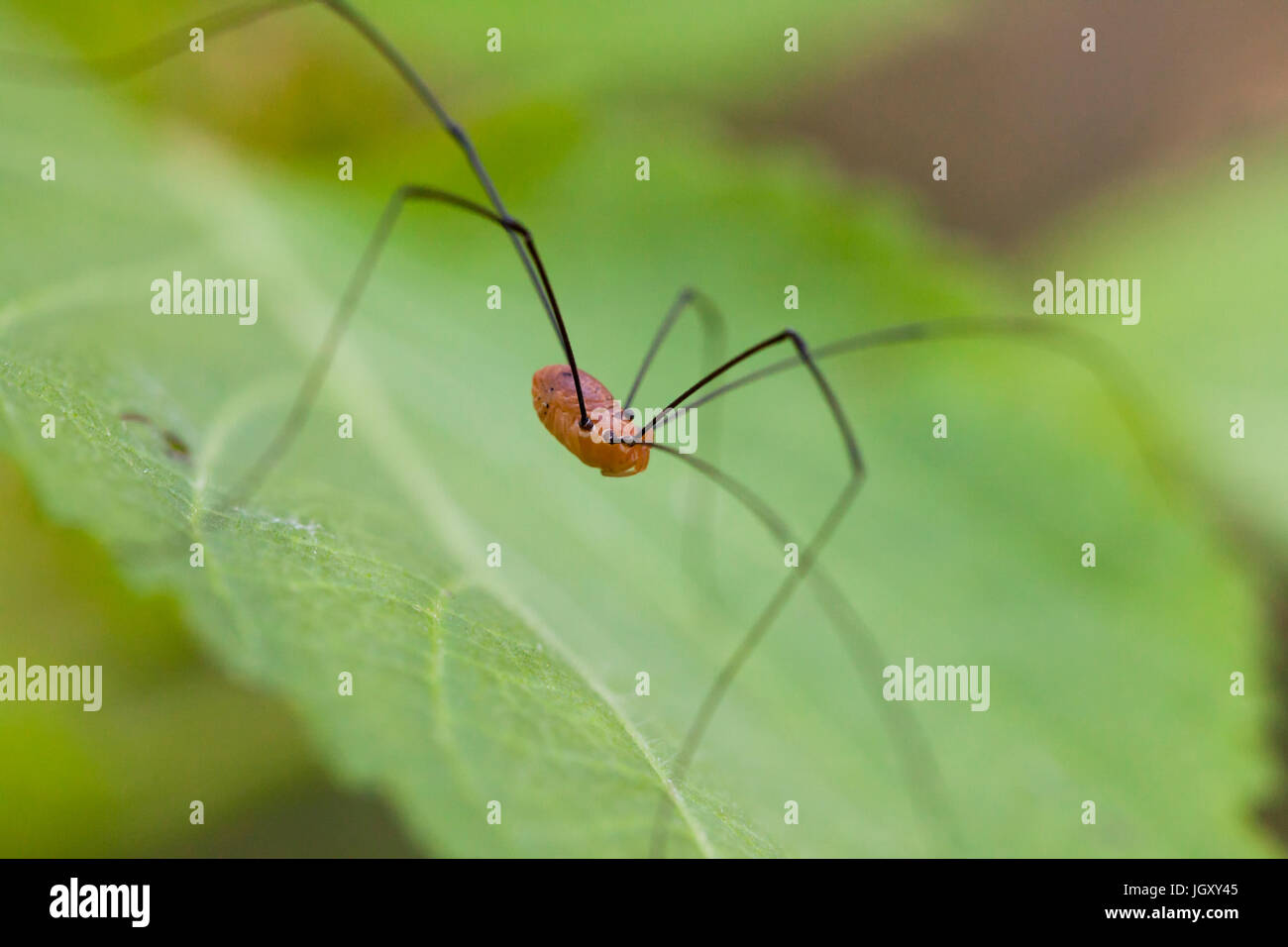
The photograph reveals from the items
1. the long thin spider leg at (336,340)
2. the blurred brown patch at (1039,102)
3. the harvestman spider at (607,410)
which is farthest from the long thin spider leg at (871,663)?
the blurred brown patch at (1039,102)

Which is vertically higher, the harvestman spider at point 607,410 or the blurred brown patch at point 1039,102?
the blurred brown patch at point 1039,102

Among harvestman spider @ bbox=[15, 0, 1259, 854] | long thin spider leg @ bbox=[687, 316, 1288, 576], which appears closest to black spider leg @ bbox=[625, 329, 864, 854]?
harvestman spider @ bbox=[15, 0, 1259, 854]

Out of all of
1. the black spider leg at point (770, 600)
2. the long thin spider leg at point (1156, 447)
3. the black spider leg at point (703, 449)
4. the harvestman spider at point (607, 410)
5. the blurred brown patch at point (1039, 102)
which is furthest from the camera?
the blurred brown patch at point (1039, 102)

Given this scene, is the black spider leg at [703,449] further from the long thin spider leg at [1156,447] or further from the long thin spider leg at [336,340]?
the long thin spider leg at [336,340]
